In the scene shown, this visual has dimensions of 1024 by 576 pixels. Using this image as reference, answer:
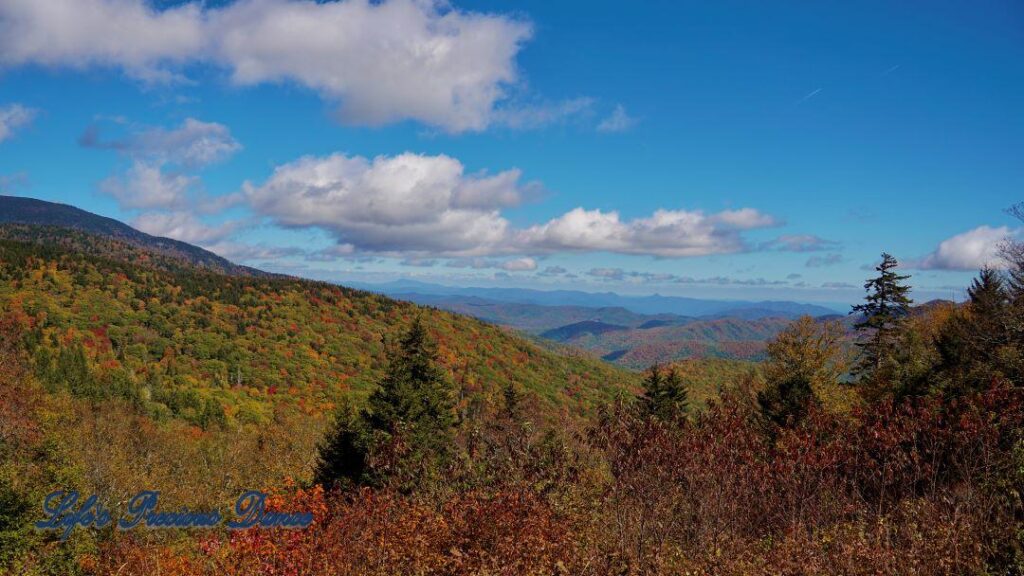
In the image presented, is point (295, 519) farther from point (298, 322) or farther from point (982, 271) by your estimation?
point (298, 322)

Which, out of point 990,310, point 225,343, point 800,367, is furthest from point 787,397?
point 225,343

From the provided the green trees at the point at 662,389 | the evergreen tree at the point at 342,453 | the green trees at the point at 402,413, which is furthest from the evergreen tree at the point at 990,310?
the evergreen tree at the point at 342,453

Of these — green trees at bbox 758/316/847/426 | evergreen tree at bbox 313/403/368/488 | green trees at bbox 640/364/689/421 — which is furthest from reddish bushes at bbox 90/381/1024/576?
green trees at bbox 640/364/689/421

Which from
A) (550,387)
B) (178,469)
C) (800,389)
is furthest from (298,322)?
(800,389)

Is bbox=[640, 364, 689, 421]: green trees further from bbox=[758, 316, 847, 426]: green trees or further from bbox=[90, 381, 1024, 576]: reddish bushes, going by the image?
bbox=[90, 381, 1024, 576]: reddish bushes

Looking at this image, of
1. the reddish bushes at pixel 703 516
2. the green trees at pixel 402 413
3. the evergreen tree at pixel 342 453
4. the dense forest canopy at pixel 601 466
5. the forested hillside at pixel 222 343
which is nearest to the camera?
the reddish bushes at pixel 703 516

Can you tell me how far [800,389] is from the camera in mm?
28406

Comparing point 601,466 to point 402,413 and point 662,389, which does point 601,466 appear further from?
point 662,389

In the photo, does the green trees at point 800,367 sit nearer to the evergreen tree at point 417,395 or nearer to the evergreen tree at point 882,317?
the evergreen tree at point 882,317

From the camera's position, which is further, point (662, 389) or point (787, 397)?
point (662, 389)

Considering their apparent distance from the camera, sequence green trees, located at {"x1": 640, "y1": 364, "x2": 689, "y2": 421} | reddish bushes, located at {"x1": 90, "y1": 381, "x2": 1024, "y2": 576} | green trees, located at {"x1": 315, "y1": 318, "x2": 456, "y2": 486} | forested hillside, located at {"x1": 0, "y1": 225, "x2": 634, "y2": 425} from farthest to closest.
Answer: forested hillside, located at {"x1": 0, "y1": 225, "x2": 634, "y2": 425} < green trees, located at {"x1": 640, "y1": 364, "x2": 689, "y2": 421} < green trees, located at {"x1": 315, "y1": 318, "x2": 456, "y2": 486} < reddish bushes, located at {"x1": 90, "y1": 381, "x2": 1024, "y2": 576}

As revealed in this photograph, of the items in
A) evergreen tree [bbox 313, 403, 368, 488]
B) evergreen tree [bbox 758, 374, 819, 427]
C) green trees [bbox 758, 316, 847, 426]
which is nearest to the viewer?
evergreen tree [bbox 758, 374, 819, 427]

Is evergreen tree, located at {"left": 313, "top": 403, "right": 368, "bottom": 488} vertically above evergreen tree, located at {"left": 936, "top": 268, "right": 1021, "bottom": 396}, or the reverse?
evergreen tree, located at {"left": 936, "top": 268, "right": 1021, "bottom": 396}

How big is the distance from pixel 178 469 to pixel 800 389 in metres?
48.2
